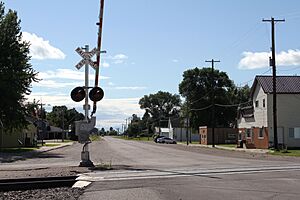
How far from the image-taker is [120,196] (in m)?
12.2

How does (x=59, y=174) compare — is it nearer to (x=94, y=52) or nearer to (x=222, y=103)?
(x=94, y=52)

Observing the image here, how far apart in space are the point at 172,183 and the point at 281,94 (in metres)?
42.2

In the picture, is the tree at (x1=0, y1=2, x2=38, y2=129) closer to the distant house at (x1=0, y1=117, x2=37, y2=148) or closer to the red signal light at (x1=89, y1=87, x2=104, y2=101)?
the distant house at (x1=0, y1=117, x2=37, y2=148)

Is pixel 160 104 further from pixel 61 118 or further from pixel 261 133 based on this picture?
pixel 261 133

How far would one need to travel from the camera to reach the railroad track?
14.6 meters

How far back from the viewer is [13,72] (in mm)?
48156

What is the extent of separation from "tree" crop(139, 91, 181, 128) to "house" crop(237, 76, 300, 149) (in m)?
135

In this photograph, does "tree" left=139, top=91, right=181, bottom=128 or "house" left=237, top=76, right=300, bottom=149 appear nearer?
"house" left=237, top=76, right=300, bottom=149

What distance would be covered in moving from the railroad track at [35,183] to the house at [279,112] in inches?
1574

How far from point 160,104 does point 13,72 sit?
148 metres

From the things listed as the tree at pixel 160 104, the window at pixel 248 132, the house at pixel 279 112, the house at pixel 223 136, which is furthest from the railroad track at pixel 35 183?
the tree at pixel 160 104

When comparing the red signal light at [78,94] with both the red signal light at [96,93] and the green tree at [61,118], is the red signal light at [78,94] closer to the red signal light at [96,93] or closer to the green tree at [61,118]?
the red signal light at [96,93]

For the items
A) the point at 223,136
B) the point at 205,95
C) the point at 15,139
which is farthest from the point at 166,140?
the point at 15,139

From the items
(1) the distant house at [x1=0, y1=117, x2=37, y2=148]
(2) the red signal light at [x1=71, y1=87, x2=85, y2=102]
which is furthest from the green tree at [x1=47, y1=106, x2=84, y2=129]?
(2) the red signal light at [x1=71, y1=87, x2=85, y2=102]
